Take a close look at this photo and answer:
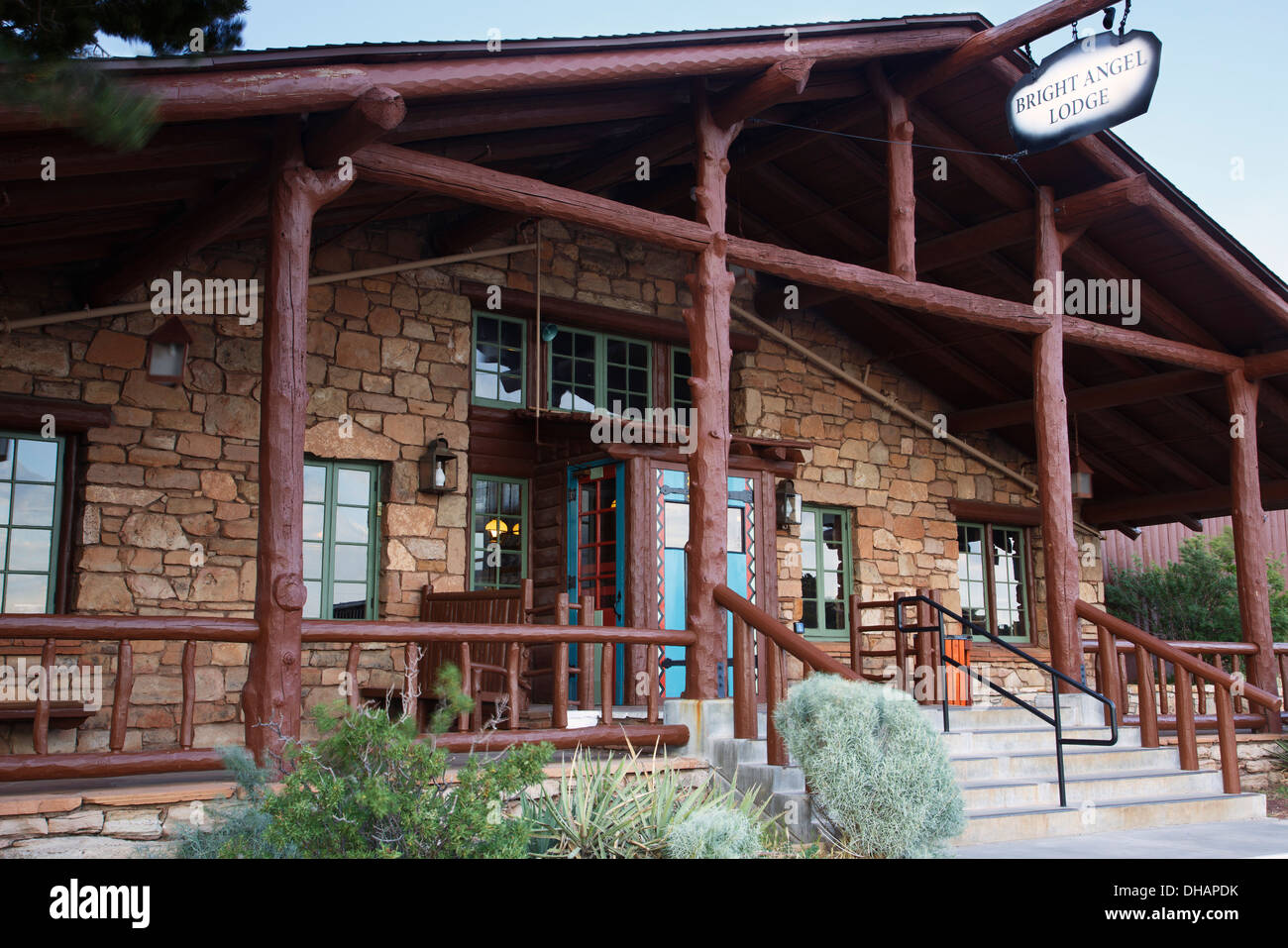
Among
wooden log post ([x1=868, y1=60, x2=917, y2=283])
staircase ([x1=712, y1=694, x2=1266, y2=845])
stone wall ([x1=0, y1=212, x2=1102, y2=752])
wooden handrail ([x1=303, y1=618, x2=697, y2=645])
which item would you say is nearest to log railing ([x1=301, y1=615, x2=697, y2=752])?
wooden handrail ([x1=303, y1=618, x2=697, y2=645])

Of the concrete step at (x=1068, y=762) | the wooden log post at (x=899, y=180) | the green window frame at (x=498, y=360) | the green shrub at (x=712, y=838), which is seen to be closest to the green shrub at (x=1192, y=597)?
the concrete step at (x=1068, y=762)

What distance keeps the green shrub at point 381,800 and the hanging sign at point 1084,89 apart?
5.80 meters

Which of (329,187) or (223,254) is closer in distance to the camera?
(329,187)

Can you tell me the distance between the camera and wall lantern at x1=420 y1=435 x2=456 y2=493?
363 inches

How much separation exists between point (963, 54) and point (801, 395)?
4.10m

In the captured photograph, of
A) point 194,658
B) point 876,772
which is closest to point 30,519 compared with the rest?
point 194,658

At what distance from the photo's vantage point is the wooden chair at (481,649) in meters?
7.34

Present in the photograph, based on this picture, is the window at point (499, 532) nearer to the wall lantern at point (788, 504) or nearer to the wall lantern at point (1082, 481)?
the wall lantern at point (788, 504)

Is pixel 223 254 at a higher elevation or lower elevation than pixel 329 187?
higher

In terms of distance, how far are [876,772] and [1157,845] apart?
2046 mm
